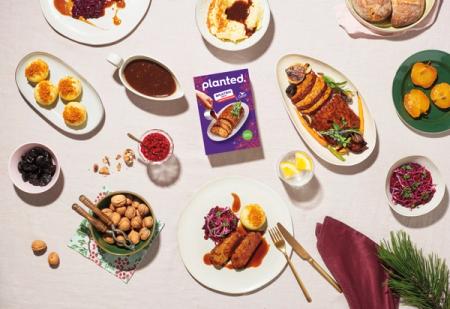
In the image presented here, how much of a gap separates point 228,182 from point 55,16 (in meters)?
1.05

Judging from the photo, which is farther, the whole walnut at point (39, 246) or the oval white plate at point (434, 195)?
the whole walnut at point (39, 246)

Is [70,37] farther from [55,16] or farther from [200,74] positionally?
[200,74]

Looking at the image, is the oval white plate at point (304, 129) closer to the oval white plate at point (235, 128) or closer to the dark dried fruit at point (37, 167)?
the oval white plate at point (235, 128)

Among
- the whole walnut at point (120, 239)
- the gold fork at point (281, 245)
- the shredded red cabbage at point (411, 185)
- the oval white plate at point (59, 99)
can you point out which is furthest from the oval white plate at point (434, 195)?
the oval white plate at point (59, 99)

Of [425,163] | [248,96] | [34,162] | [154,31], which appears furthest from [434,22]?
[34,162]

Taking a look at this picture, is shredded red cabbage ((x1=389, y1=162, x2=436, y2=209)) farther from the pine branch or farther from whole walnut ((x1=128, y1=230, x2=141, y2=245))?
whole walnut ((x1=128, y1=230, x2=141, y2=245))

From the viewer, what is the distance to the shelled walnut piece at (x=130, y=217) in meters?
1.91

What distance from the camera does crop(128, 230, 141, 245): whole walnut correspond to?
1.90 m

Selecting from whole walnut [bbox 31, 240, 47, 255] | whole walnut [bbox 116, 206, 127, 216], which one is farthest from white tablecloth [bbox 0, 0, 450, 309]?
whole walnut [bbox 116, 206, 127, 216]

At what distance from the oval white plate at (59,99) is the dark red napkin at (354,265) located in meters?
1.08

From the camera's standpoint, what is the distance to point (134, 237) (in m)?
1.91

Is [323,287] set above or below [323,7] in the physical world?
below

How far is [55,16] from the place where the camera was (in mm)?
2033

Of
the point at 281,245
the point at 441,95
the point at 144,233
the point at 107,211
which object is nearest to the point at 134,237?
the point at 144,233
